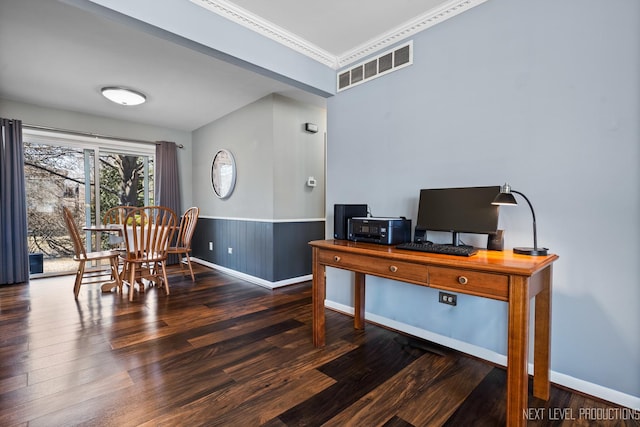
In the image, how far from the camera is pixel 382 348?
207 centimetres

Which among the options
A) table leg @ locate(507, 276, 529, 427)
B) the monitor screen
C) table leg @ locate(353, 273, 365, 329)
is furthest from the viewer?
table leg @ locate(353, 273, 365, 329)

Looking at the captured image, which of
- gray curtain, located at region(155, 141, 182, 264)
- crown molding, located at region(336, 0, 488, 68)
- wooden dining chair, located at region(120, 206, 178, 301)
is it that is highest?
crown molding, located at region(336, 0, 488, 68)

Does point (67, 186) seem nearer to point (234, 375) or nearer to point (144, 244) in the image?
point (144, 244)

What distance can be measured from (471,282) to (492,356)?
33.5 inches

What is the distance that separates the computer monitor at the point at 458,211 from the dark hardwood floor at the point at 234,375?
2.75 ft

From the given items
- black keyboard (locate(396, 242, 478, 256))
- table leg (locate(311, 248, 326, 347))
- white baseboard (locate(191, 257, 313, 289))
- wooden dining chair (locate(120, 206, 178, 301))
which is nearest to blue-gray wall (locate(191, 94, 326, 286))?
white baseboard (locate(191, 257, 313, 289))

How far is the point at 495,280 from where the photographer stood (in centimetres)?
131

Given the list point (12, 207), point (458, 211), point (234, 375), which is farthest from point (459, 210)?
point (12, 207)

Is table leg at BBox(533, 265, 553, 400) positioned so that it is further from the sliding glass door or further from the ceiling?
the sliding glass door

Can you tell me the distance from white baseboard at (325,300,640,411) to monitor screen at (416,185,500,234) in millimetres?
806

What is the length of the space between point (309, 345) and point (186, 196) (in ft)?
13.4

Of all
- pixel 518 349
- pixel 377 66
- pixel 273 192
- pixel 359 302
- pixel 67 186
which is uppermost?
pixel 377 66

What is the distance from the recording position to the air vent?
7.51 feet

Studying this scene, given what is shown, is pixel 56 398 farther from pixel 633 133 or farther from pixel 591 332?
pixel 633 133
